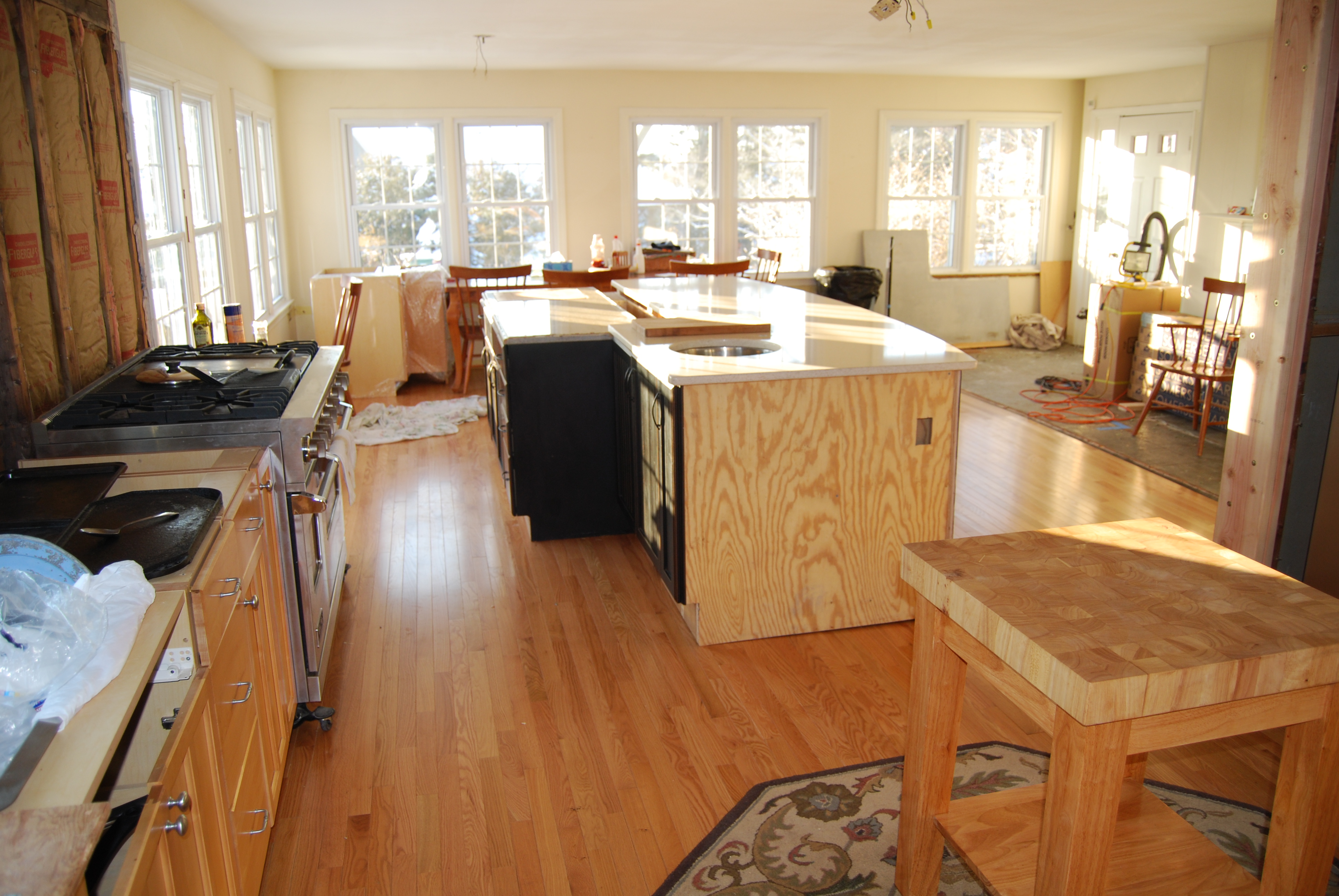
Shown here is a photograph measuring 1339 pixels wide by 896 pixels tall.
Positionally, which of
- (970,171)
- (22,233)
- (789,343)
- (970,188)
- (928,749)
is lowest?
(928,749)

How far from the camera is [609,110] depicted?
741 cm

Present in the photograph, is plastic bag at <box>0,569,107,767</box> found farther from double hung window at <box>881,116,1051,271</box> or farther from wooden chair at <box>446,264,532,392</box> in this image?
double hung window at <box>881,116,1051,271</box>

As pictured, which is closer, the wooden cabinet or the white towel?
the wooden cabinet

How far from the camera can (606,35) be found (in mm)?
5660

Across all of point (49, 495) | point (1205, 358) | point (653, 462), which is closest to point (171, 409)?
point (49, 495)

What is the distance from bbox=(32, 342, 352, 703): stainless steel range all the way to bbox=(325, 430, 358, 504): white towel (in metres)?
0.04

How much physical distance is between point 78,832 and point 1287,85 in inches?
119

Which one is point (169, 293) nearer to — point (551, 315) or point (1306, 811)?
point (551, 315)

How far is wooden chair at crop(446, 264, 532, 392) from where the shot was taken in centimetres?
627

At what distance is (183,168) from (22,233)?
7.73 ft

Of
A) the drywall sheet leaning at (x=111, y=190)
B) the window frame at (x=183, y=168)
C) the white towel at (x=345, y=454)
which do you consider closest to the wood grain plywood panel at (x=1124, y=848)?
the white towel at (x=345, y=454)

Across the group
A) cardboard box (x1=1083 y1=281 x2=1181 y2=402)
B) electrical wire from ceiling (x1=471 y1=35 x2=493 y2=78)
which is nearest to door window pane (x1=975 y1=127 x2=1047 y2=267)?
cardboard box (x1=1083 y1=281 x2=1181 y2=402)

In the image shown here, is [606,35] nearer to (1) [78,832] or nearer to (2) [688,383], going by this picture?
(2) [688,383]

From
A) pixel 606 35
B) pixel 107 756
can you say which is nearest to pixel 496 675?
pixel 107 756
